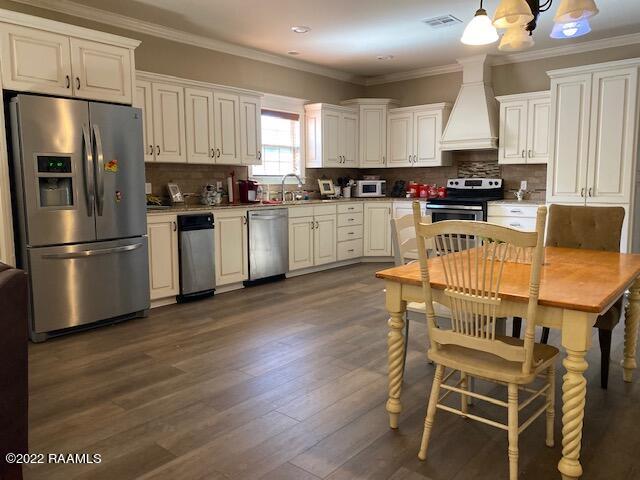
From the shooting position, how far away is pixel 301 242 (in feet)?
19.6

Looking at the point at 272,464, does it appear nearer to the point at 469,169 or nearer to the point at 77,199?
the point at 77,199

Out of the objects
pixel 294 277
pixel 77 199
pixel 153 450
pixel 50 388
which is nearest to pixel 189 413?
pixel 153 450

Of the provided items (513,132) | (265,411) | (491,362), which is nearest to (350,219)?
(513,132)

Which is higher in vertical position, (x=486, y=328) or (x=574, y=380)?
(x=486, y=328)

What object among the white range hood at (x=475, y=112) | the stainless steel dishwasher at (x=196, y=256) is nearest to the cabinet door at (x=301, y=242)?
the stainless steel dishwasher at (x=196, y=256)

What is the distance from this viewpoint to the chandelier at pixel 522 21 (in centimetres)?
236

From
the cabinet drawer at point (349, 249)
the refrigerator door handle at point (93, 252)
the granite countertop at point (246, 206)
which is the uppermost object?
the granite countertop at point (246, 206)

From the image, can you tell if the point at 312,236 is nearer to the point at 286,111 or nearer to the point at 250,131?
the point at 250,131

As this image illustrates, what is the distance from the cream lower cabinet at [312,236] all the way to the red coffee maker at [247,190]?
0.48 meters

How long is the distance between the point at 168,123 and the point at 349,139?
2.96 metres

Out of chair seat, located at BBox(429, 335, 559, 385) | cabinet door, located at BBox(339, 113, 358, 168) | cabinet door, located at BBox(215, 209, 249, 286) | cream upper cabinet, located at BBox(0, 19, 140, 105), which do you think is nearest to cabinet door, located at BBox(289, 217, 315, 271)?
cabinet door, located at BBox(215, 209, 249, 286)

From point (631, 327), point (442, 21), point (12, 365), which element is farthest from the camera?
point (442, 21)

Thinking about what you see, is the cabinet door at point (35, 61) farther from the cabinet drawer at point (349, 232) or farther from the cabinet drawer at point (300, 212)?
the cabinet drawer at point (349, 232)

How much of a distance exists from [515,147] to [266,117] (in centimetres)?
312
